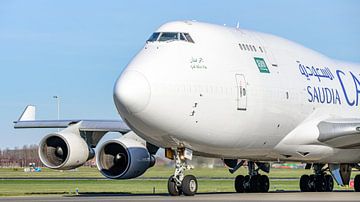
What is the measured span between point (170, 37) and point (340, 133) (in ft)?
25.6

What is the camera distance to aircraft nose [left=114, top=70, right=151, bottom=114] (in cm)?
2706

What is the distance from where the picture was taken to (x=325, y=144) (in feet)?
110

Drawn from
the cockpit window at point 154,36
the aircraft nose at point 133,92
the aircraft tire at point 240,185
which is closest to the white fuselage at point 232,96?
the aircraft nose at point 133,92

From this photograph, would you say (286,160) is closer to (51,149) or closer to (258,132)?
(258,132)

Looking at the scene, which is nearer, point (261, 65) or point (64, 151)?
point (261, 65)

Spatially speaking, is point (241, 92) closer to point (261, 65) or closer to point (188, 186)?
point (261, 65)

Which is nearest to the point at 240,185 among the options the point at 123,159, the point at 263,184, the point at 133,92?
the point at 263,184

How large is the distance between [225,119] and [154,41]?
133 inches

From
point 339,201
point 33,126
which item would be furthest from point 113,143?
point 339,201

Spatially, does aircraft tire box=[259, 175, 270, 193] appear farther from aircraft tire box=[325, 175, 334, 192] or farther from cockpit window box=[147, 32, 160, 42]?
cockpit window box=[147, 32, 160, 42]

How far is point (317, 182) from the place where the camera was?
123 ft

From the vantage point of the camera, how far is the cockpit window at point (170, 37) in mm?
29406

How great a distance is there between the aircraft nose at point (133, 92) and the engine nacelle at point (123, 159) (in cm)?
541

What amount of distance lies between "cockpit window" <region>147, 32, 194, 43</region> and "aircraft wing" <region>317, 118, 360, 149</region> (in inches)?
275
